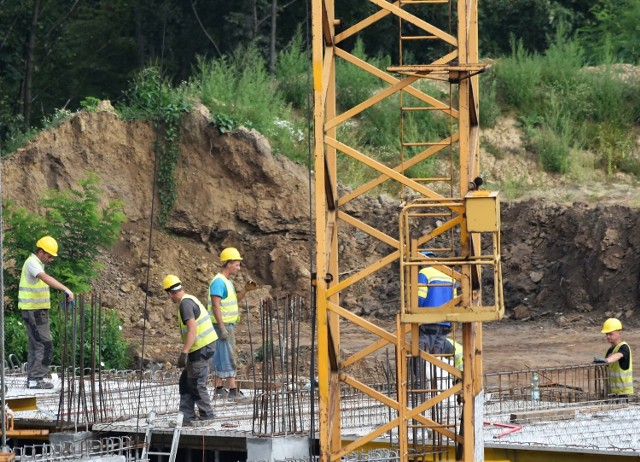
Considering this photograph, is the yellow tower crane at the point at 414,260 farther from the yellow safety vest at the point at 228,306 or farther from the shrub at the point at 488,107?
the shrub at the point at 488,107

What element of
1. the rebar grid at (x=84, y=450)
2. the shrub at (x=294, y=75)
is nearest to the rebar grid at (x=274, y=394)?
the rebar grid at (x=84, y=450)

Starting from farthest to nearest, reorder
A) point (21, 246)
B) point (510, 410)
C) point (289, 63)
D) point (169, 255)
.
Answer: point (289, 63), point (169, 255), point (21, 246), point (510, 410)

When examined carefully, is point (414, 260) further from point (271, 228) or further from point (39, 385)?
point (271, 228)

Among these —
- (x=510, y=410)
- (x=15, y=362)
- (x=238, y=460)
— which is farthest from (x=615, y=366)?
(x=15, y=362)

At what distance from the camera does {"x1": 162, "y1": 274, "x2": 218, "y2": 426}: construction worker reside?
1377cm

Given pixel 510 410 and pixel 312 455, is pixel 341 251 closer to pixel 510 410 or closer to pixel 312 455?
pixel 510 410

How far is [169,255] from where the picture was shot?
26.9m

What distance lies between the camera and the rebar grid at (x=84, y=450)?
A: 1227 centimetres

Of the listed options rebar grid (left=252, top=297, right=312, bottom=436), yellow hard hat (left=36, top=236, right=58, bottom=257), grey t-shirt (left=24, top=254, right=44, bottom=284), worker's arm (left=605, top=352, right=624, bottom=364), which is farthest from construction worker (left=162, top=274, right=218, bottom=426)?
worker's arm (left=605, top=352, right=624, bottom=364)

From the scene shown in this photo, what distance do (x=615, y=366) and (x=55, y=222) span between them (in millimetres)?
10312

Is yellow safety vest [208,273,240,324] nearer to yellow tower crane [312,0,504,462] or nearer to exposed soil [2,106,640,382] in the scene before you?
yellow tower crane [312,0,504,462]

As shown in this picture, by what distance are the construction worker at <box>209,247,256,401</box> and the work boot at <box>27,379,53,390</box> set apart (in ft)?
6.77

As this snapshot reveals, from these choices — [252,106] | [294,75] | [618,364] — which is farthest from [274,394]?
[294,75]

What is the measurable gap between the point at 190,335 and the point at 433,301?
281cm
